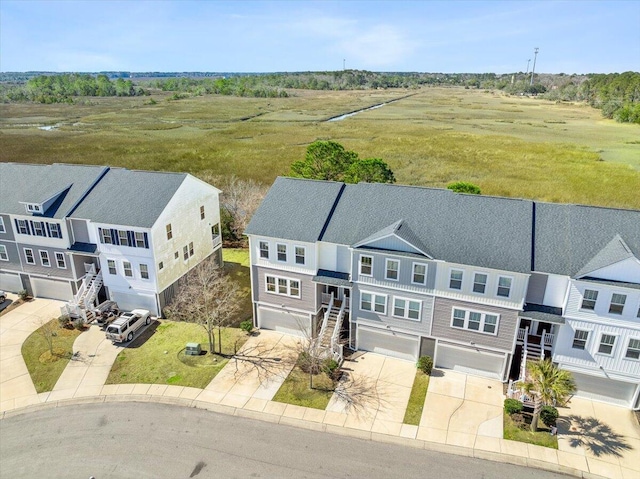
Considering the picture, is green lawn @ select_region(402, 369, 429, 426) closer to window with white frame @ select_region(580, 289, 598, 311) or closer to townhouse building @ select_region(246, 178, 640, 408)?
townhouse building @ select_region(246, 178, 640, 408)

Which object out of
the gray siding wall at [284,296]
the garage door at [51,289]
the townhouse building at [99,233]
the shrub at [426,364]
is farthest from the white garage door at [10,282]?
the shrub at [426,364]

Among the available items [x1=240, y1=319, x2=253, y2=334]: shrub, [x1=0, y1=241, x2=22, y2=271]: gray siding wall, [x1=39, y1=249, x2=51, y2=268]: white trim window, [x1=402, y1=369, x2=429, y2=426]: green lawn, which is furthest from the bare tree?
[x1=0, y1=241, x2=22, y2=271]: gray siding wall

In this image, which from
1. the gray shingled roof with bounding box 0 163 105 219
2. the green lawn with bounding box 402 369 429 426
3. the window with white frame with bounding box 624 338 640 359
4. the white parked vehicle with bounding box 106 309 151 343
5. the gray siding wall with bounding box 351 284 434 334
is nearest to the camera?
the window with white frame with bounding box 624 338 640 359

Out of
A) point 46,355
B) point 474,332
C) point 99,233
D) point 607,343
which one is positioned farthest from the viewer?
point 99,233

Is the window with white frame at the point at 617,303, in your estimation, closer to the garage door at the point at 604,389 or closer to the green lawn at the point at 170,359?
the garage door at the point at 604,389

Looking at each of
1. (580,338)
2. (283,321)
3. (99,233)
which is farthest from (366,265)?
(99,233)

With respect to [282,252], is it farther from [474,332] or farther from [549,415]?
[549,415]

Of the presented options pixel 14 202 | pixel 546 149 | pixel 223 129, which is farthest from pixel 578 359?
pixel 223 129
